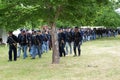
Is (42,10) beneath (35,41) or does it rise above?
above

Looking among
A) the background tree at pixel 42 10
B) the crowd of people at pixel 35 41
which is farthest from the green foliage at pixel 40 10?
the crowd of people at pixel 35 41

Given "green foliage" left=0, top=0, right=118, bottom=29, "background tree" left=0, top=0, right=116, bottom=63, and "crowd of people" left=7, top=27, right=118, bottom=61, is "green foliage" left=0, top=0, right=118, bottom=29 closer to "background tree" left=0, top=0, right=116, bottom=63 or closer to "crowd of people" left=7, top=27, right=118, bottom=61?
"background tree" left=0, top=0, right=116, bottom=63

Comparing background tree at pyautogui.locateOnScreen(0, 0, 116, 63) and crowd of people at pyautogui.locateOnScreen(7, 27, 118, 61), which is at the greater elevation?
background tree at pyautogui.locateOnScreen(0, 0, 116, 63)

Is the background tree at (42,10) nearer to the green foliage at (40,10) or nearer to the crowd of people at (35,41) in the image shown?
the green foliage at (40,10)

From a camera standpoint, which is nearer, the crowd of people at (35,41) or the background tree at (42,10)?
the background tree at (42,10)

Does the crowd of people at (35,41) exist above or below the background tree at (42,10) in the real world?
below

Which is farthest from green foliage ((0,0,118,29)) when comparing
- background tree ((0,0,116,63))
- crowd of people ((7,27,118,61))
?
crowd of people ((7,27,118,61))

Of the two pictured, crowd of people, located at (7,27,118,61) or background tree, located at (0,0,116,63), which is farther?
crowd of people, located at (7,27,118,61)

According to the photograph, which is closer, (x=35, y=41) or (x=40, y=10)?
(x=40, y=10)

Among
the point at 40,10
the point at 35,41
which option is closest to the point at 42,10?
the point at 40,10

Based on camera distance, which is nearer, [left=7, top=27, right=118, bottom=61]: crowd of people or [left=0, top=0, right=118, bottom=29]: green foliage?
A: [left=0, top=0, right=118, bottom=29]: green foliage

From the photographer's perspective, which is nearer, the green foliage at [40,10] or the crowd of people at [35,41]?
the green foliage at [40,10]

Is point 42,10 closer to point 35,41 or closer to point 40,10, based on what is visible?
point 40,10

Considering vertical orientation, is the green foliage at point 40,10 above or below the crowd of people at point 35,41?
above
